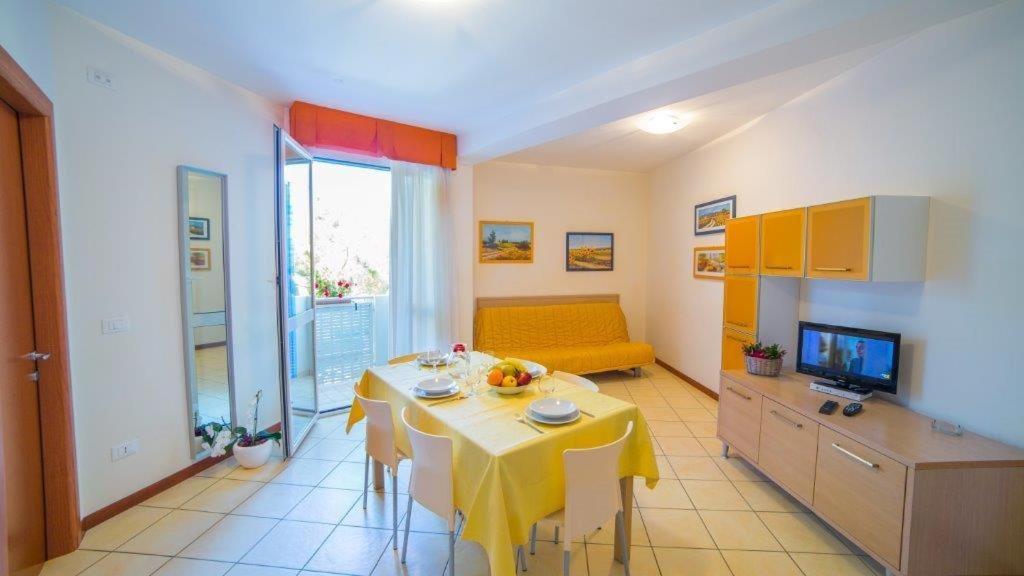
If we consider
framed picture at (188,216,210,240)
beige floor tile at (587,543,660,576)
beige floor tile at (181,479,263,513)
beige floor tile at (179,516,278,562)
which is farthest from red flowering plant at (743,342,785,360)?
framed picture at (188,216,210,240)

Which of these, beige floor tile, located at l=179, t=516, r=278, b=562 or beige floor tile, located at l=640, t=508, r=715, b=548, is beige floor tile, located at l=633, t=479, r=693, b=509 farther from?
beige floor tile, located at l=179, t=516, r=278, b=562

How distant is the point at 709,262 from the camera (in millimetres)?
4160

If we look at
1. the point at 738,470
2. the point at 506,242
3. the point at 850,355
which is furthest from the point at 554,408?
the point at 506,242

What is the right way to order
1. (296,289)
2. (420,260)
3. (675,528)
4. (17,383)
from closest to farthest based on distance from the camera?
1. (17,383)
2. (675,528)
3. (296,289)
4. (420,260)

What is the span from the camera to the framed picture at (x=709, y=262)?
3.98 metres

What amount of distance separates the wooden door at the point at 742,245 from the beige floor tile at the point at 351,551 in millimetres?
3047

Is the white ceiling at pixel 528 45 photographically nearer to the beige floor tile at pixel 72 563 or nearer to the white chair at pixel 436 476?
the white chair at pixel 436 476

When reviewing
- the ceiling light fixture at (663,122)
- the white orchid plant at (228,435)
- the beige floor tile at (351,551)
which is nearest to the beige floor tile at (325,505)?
the beige floor tile at (351,551)

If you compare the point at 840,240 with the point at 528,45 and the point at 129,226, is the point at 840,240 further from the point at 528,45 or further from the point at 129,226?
the point at 129,226

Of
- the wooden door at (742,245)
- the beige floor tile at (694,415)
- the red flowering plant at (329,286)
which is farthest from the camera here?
the red flowering plant at (329,286)

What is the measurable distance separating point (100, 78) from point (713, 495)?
428 cm

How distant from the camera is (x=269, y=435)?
2.91 meters

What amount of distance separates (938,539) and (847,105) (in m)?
2.48

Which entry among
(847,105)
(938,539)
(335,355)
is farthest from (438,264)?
(938,539)
